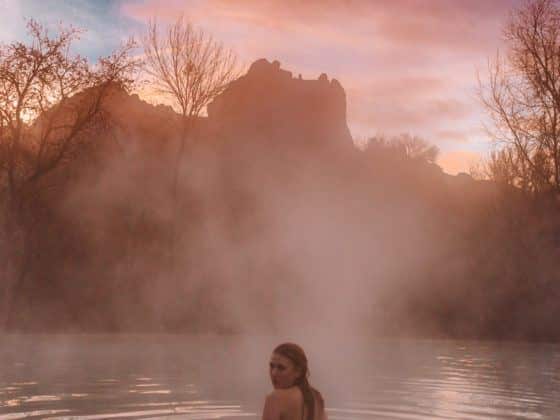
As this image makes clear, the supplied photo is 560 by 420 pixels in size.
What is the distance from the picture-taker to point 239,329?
38.0 meters

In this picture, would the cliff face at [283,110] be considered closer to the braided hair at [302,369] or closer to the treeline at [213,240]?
the treeline at [213,240]

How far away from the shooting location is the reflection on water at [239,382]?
11039 millimetres

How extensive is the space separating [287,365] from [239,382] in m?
10.3

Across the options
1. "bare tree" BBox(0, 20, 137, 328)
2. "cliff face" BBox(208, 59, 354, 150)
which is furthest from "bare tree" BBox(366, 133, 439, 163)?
"bare tree" BBox(0, 20, 137, 328)

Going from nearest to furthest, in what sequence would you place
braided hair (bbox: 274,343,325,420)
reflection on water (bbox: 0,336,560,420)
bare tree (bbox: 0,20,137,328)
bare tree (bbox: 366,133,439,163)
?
braided hair (bbox: 274,343,325,420) → reflection on water (bbox: 0,336,560,420) → bare tree (bbox: 0,20,137,328) → bare tree (bbox: 366,133,439,163)

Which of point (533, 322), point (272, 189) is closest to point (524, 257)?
point (533, 322)

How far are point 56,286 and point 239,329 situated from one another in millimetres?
9555

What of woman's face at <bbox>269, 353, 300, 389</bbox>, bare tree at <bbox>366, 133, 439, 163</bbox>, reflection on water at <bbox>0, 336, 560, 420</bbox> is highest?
bare tree at <bbox>366, 133, 439, 163</bbox>

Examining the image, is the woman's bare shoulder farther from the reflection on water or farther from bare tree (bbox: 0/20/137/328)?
bare tree (bbox: 0/20/137/328)

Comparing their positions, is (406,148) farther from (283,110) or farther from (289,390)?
(289,390)

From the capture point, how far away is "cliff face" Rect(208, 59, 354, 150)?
268 feet

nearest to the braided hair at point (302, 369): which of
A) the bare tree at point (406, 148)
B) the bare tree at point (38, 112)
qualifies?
the bare tree at point (38, 112)

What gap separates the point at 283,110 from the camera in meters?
93.4

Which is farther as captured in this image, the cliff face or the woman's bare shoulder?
the cliff face
